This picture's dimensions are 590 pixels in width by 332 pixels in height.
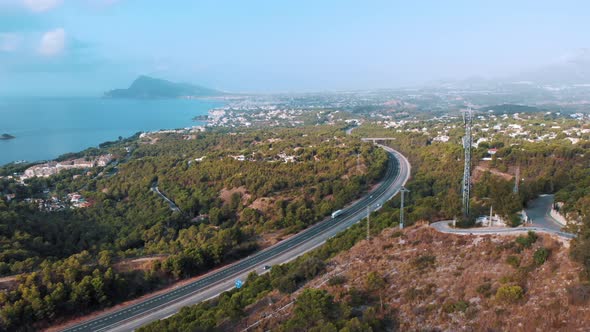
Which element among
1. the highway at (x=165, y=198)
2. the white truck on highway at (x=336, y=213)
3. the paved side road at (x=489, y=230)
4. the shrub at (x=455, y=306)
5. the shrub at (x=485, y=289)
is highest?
the paved side road at (x=489, y=230)

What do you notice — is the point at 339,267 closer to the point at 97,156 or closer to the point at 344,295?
the point at 344,295

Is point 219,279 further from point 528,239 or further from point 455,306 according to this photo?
point 528,239

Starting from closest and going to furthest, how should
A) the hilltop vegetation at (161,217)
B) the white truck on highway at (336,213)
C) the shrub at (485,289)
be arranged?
1. the shrub at (485,289)
2. the hilltop vegetation at (161,217)
3. the white truck on highway at (336,213)

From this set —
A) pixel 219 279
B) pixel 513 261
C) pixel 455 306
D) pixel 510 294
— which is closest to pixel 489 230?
pixel 513 261

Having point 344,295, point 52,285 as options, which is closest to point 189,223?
point 52,285

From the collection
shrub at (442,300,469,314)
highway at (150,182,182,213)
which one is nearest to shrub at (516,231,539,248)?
shrub at (442,300,469,314)

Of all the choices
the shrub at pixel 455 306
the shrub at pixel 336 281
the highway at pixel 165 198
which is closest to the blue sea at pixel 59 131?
the highway at pixel 165 198

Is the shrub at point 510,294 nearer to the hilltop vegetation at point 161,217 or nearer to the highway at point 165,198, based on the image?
the hilltop vegetation at point 161,217
